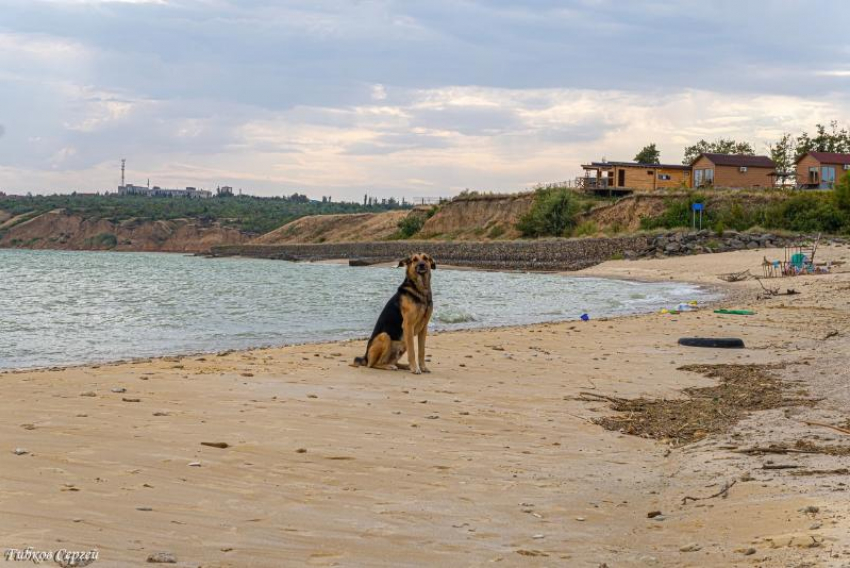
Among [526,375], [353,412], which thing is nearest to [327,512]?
[353,412]

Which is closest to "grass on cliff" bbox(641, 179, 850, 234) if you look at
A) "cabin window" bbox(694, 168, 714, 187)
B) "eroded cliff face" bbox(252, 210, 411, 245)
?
"cabin window" bbox(694, 168, 714, 187)

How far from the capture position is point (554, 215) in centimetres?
8131

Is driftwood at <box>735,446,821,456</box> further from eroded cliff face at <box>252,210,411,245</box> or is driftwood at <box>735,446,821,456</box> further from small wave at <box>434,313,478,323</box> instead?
eroded cliff face at <box>252,210,411,245</box>

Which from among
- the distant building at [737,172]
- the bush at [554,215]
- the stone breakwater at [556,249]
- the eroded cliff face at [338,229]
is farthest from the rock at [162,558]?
the eroded cliff face at [338,229]

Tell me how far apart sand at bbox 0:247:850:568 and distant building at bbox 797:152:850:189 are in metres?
71.7

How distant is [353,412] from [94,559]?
448cm

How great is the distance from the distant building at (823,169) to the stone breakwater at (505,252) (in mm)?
23411

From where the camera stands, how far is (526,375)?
447 inches

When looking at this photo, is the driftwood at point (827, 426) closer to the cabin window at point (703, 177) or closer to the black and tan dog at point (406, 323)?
the black and tan dog at point (406, 323)

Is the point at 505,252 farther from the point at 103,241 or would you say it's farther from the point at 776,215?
the point at 103,241

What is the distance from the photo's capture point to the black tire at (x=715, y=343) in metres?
13.8

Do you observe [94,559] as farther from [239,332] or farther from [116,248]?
[116,248]

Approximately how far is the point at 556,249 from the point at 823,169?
26189 millimetres

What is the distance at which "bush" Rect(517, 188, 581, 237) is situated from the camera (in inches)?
3159
